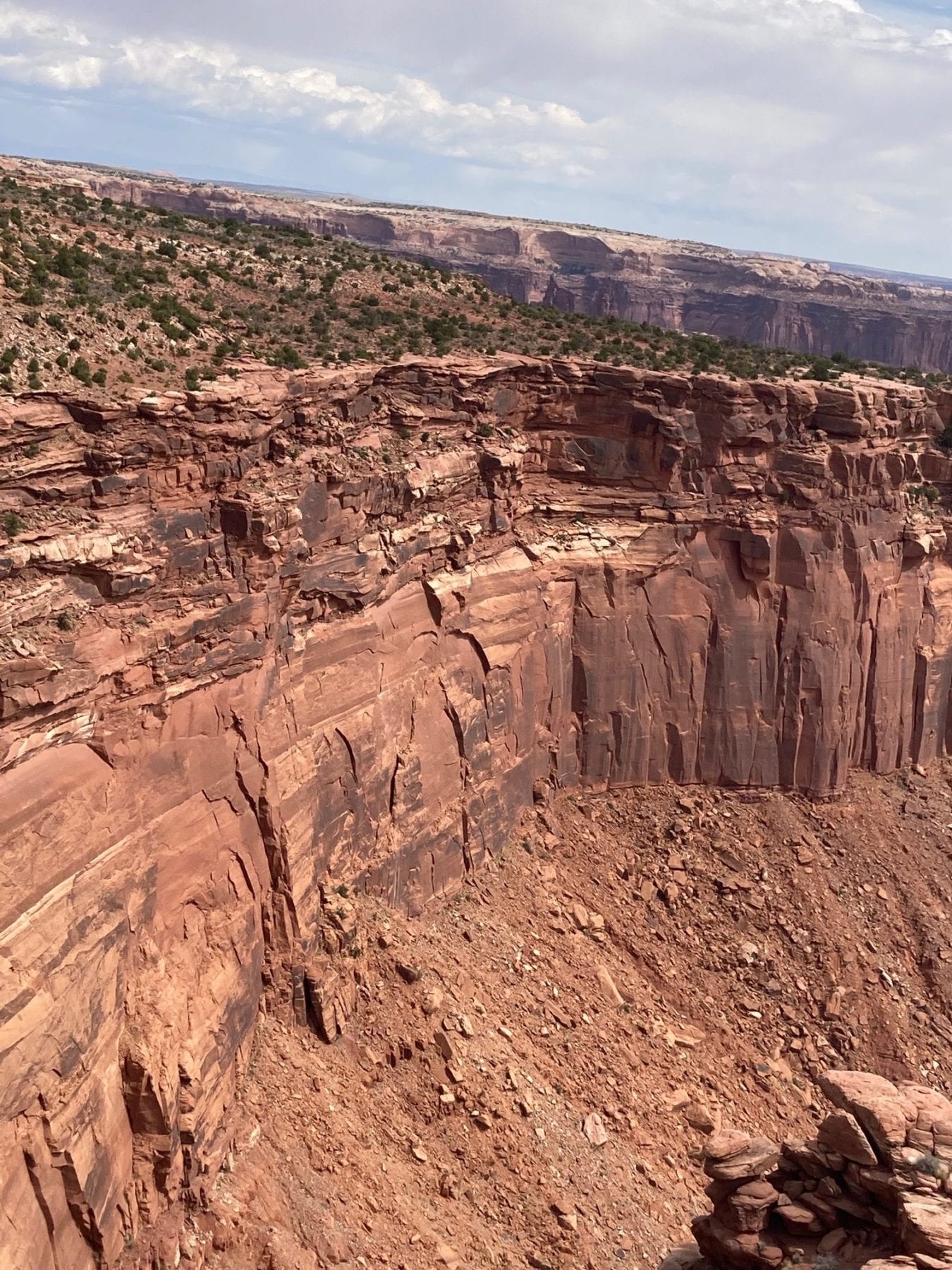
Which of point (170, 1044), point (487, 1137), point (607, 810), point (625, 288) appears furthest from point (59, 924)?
point (625, 288)

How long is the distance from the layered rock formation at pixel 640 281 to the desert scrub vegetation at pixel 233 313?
253ft

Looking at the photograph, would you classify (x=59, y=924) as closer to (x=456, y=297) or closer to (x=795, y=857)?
(x=795, y=857)

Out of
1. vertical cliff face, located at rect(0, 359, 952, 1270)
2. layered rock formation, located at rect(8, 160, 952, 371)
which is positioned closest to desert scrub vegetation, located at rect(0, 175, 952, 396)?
vertical cliff face, located at rect(0, 359, 952, 1270)

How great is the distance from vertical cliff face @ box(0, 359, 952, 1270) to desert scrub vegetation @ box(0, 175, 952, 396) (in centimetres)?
192

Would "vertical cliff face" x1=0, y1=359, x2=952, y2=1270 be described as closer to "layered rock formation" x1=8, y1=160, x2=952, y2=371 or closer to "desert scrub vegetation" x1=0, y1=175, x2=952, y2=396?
"desert scrub vegetation" x1=0, y1=175, x2=952, y2=396

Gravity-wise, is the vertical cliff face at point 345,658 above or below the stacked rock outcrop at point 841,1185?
above

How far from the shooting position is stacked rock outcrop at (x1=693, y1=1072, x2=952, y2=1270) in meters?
17.4

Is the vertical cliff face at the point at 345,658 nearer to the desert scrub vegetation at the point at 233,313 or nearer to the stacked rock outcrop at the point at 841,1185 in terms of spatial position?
the desert scrub vegetation at the point at 233,313

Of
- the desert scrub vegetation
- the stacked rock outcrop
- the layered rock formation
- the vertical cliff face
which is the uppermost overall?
the layered rock formation

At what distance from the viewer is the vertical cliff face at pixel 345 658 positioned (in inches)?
702

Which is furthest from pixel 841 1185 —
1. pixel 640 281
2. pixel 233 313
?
pixel 640 281

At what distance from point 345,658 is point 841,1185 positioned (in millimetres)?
14102

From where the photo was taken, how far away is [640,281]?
414 ft

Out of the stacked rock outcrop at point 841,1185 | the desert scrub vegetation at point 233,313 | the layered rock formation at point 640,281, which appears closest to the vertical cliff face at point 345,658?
the desert scrub vegetation at point 233,313
